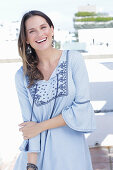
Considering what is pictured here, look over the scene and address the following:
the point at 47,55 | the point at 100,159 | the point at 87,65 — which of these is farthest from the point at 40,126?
the point at 87,65

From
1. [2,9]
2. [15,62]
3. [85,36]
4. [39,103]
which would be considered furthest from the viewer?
[2,9]

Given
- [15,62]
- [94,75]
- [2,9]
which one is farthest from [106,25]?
[2,9]

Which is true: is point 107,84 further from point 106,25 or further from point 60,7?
point 60,7

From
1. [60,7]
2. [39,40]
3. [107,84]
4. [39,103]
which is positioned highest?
[60,7]

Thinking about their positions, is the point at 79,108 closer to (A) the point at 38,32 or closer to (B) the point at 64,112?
(B) the point at 64,112

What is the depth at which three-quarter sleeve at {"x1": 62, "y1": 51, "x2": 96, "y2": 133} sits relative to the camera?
3.99 ft

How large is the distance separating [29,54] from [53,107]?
11.1 inches

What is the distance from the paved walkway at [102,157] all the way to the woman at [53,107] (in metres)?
1.70

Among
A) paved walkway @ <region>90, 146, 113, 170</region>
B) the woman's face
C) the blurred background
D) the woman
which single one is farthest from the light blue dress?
paved walkway @ <region>90, 146, 113, 170</region>

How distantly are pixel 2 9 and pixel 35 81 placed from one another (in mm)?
8264

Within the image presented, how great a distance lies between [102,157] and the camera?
3107mm

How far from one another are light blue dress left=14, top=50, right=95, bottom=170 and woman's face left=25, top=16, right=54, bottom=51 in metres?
0.11

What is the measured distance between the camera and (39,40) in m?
1.26

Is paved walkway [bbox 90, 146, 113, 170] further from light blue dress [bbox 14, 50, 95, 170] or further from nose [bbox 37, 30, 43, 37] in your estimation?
nose [bbox 37, 30, 43, 37]
